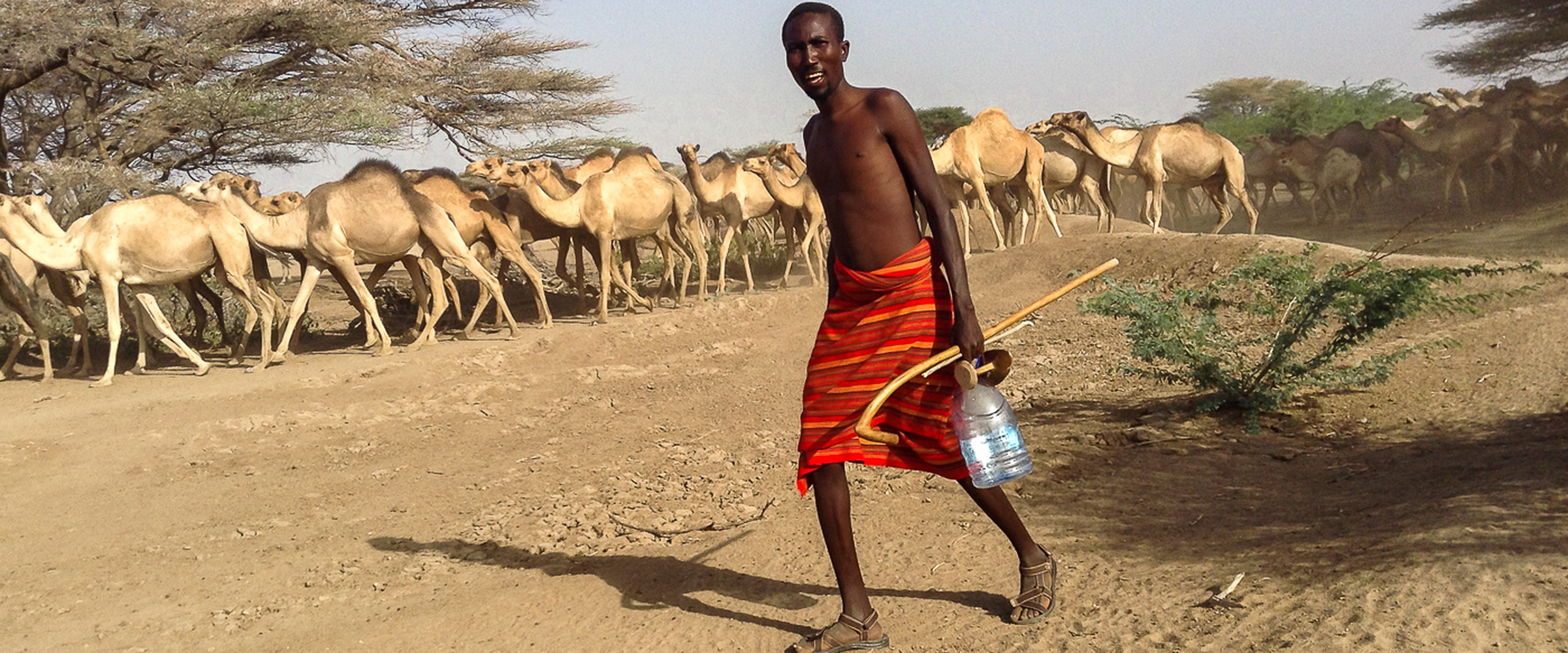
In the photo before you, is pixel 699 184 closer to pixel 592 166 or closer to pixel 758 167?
pixel 758 167

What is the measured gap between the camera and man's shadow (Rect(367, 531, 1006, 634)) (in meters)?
4.21

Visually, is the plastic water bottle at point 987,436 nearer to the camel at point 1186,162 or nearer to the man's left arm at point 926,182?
the man's left arm at point 926,182

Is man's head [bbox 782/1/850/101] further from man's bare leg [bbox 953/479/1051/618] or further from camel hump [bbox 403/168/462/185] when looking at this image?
camel hump [bbox 403/168/462/185]

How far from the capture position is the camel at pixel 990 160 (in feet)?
52.5

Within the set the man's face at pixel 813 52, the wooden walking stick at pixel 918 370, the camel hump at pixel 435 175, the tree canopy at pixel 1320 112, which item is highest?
the man's face at pixel 813 52

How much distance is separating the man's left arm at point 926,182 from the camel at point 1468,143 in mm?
17383

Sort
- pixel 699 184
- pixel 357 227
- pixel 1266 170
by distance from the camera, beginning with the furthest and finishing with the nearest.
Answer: pixel 1266 170, pixel 699 184, pixel 357 227

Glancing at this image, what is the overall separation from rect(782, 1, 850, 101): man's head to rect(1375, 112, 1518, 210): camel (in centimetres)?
1751

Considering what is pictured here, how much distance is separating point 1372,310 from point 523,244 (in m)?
10.8

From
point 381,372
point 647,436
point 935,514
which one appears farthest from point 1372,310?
point 381,372

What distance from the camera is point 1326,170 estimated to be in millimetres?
21156

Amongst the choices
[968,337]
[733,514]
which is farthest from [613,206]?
[968,337]

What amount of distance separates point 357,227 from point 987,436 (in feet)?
30.4

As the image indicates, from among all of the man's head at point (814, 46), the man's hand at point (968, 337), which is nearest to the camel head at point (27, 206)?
the man's head at point (814, 46)
